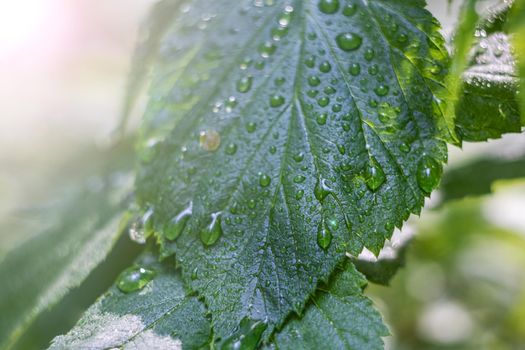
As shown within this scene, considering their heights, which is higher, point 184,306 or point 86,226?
point 184,306

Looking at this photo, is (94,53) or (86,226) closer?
(86,226)

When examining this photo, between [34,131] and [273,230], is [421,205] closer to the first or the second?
[273,230]

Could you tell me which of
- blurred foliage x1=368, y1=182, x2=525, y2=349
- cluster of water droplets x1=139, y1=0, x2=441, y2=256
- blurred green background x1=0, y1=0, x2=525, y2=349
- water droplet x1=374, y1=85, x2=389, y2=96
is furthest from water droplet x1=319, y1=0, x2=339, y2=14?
blurred foliage x1=368, y1=182, x2=525, y2=349

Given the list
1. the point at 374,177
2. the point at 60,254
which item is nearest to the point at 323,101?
the point at 374,177

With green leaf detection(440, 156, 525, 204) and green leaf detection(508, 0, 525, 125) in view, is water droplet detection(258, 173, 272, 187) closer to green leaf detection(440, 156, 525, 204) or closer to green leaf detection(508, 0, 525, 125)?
green leaf detection(508, 0, 525, 125)

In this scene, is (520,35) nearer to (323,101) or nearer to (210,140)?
(323,101)

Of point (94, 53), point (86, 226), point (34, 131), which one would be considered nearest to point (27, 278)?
point (86, 226)

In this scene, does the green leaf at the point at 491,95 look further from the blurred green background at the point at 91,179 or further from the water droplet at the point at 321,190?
the blurred green background at the point at 91,179

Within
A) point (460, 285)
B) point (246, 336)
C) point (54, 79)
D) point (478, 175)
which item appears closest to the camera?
point (246, 336)
